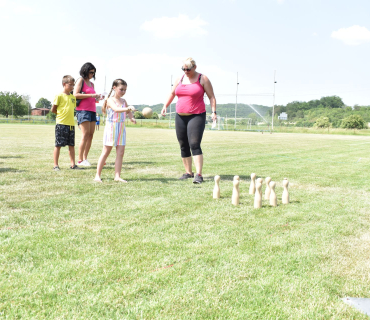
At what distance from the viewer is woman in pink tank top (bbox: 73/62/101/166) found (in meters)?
5.95

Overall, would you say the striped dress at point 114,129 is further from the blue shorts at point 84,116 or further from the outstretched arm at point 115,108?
the blue shorts at point 84,116

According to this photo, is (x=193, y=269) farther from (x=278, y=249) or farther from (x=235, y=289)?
(x=278, y=249)

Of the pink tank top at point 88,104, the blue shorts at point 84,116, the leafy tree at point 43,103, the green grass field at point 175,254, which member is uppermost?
the leafy tree at point 43,103

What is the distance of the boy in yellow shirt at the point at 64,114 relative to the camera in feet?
19.8

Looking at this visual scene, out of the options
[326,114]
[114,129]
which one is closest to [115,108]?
[114,129]

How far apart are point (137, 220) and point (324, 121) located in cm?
8342

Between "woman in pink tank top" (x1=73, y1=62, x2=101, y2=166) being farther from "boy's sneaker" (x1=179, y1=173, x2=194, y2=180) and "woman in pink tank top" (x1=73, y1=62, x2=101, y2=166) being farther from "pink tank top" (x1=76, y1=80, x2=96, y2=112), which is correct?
"boy's sneaker" (x1=179, y1=173, x2=194, y2=180)

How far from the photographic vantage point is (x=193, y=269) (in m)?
2.12

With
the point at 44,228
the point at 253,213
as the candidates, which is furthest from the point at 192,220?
the point at 44,228

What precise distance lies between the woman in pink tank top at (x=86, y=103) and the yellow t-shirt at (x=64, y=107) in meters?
0.15

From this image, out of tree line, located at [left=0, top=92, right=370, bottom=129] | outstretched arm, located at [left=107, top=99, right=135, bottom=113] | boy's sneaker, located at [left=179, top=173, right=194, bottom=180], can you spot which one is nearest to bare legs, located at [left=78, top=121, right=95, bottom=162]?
outstretched arm, located at [left=107, top=99, right=135, bottom=113]

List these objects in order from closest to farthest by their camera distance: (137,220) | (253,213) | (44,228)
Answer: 1. (44,228)
2. (137,220)
3. (253,213)

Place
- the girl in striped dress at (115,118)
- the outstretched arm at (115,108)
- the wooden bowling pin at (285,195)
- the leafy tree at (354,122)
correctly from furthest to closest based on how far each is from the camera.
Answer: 1. the leafy tree at (354,122)
2. the girl in striped dress at (115,118)
3. the outstretched arm at (115,108)
4. the wooden bowling pin at (285,195)

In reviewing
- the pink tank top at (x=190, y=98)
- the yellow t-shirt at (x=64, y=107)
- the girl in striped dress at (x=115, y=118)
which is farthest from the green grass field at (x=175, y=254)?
the yellow t-shirt at (x=64, y=107)
